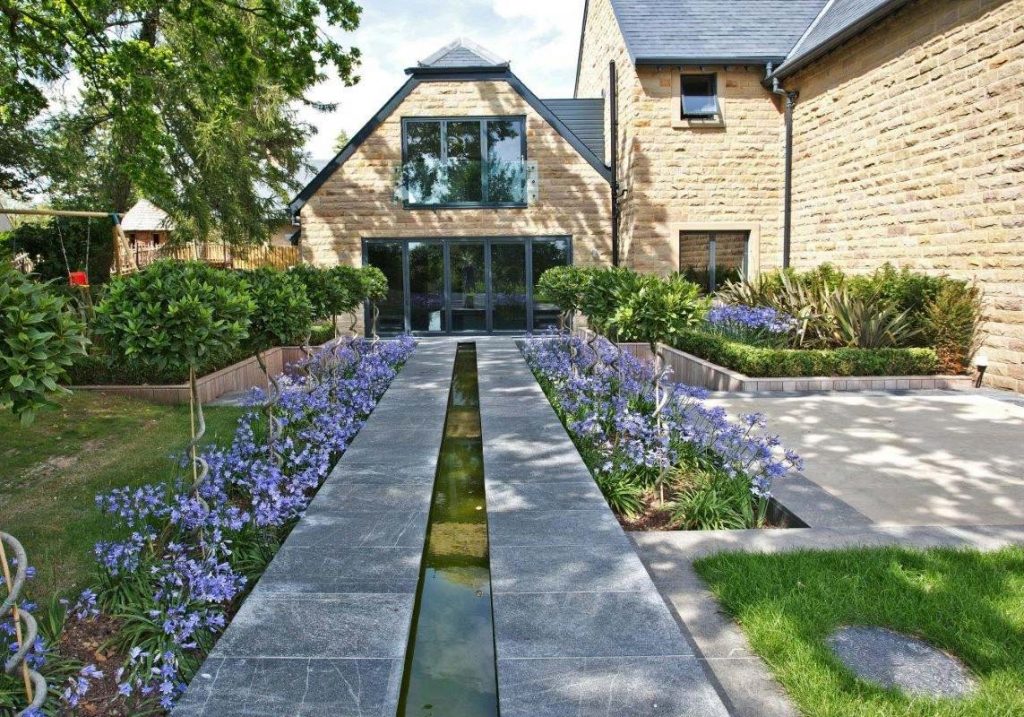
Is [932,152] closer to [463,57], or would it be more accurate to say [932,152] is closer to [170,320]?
[170,320]

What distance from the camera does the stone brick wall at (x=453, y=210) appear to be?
1753 cm

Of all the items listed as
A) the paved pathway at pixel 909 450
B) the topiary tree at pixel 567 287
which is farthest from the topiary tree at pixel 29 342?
the topiary tree at pixel 567 287

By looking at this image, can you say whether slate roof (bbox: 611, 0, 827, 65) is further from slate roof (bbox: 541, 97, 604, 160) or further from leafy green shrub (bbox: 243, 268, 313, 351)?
leafy green shrub (bbox: 243, 268, 313, 351)

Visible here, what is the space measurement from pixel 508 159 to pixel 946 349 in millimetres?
10949

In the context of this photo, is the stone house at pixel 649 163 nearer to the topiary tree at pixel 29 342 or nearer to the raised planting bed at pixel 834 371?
the raised planting bed at pixel 834 371

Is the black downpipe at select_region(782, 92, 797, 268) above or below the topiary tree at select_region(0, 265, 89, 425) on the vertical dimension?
above

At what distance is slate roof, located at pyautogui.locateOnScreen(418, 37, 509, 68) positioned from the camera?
17.4m

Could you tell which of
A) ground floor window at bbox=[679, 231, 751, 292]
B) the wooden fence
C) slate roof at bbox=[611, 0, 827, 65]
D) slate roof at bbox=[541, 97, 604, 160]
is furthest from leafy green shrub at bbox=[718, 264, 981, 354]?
the wooden fence

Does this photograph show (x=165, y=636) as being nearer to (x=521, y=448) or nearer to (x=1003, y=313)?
(x=521, y=448)

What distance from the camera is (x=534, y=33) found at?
2499 inches

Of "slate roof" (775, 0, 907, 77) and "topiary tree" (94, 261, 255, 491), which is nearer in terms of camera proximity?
"topiary tree" (94, 261, 255, 491)

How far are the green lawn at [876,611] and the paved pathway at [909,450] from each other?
31.5 inches

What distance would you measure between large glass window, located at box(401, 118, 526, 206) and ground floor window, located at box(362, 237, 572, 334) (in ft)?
3.52

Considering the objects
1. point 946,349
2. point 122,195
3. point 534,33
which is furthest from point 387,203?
point 534,33
